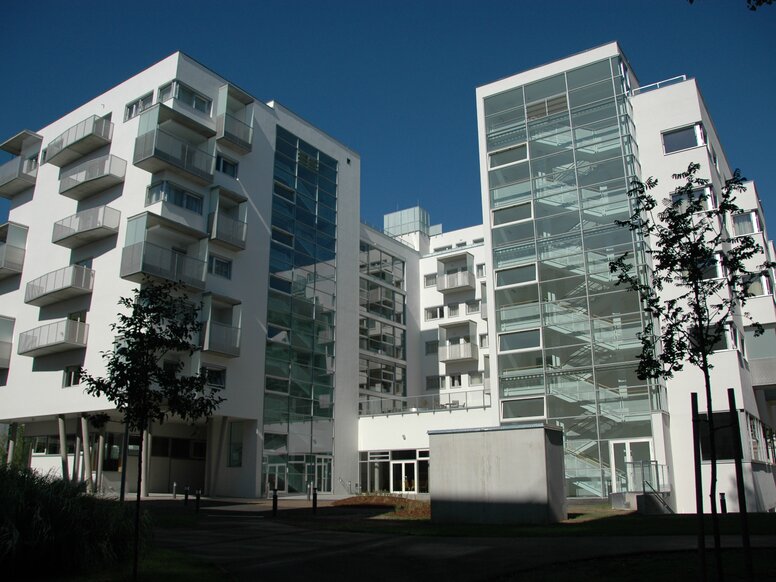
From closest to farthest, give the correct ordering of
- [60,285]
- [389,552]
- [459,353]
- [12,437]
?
[389,552] < [60,285] < [12,437] < [459,353]

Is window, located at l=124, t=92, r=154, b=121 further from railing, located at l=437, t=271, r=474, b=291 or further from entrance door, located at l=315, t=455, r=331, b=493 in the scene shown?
railing, located at l=437, t=271, r=474, b=291

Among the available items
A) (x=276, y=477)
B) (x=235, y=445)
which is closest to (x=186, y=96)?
(x=235, y=445)

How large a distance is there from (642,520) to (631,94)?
25.4 metres

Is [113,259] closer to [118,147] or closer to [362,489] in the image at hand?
[118,147]

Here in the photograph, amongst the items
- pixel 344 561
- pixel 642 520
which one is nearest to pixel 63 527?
pixel 344 561

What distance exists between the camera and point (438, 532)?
15945mm

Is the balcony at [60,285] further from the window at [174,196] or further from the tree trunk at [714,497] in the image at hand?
A: the tree trunk at [714,497]

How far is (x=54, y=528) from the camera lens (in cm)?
1017

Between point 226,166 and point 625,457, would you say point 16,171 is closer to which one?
point 226,166

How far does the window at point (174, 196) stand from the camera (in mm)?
32156

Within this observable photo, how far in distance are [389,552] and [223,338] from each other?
21.4 meters

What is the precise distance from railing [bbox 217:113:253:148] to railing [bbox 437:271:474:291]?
61.8 ft

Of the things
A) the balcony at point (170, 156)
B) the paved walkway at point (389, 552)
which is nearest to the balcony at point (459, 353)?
the balcony at point (170, 156)

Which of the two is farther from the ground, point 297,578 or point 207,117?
point 207,117
